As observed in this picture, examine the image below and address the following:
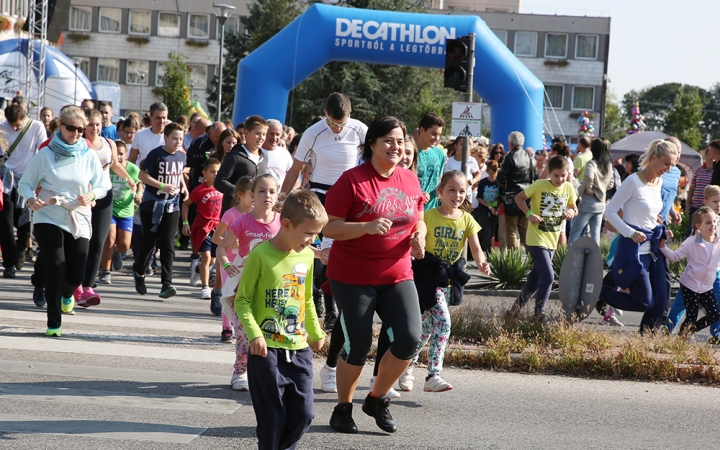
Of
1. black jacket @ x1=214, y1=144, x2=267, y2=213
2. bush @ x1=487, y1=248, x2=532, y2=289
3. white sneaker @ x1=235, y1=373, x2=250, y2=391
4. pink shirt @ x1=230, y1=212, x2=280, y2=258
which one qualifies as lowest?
white sneaker @ x1=235, y1=373, x2=250, y2=391

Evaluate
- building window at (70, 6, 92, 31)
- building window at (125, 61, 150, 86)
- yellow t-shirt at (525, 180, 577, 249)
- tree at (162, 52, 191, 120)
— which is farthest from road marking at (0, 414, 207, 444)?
building window at (70, 6, 92, 31)

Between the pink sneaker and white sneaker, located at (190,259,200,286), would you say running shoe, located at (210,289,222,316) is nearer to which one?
the pink sneaker

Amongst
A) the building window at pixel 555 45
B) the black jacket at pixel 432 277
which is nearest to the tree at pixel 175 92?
the building window at pixel 555 45

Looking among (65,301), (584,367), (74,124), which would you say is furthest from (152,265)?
(584,367)

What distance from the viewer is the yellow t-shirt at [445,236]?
20.9 feet

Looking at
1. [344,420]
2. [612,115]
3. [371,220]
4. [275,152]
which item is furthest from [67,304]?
[612,115]

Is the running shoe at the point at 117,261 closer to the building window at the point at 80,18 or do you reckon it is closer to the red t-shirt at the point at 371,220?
the red t-shirt at the point at 371,220

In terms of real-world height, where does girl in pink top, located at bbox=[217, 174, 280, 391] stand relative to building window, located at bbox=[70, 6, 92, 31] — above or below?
below

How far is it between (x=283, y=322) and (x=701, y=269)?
5.52m

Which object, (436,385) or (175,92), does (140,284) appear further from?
(175,92)

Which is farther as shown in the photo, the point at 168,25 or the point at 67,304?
the point at 168,25

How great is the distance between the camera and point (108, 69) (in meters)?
66.8

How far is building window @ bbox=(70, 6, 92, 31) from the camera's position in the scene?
218 ft

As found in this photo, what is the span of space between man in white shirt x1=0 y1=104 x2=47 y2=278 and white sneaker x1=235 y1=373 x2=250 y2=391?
19.5 feet
